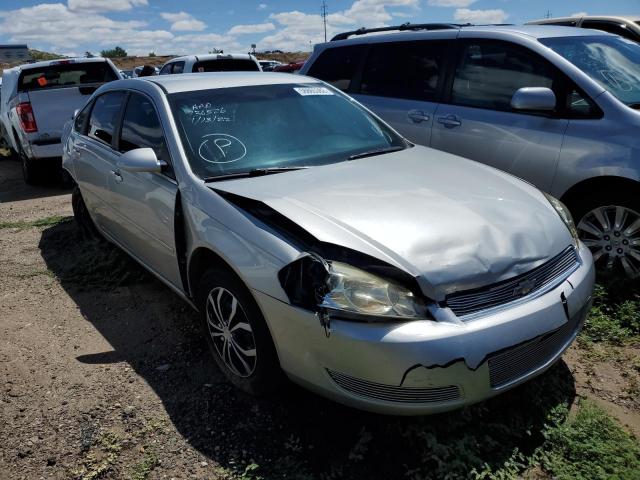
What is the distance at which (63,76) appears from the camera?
8.51m

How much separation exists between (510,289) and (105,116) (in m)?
3.52

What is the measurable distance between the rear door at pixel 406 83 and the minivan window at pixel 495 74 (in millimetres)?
224

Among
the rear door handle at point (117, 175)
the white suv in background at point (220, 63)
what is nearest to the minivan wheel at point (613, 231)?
the rear door handle at point (117, 175)

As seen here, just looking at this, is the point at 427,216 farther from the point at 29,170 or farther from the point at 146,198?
the point at 29,170

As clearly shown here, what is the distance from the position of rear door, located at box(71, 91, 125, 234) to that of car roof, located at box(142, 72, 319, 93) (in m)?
0.56

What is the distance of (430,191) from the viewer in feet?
9.27

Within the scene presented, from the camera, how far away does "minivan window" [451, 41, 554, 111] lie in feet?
13.6

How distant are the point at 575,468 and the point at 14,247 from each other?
5375 millimetres

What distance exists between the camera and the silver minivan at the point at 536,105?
3.70m

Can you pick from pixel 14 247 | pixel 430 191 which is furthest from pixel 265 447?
pixel 14 247

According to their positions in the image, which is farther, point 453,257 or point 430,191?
point 430,191

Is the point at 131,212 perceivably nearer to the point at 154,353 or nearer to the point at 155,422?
the point at 154,353

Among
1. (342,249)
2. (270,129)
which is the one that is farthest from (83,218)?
(342,249)

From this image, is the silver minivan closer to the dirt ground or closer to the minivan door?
the minivan door
